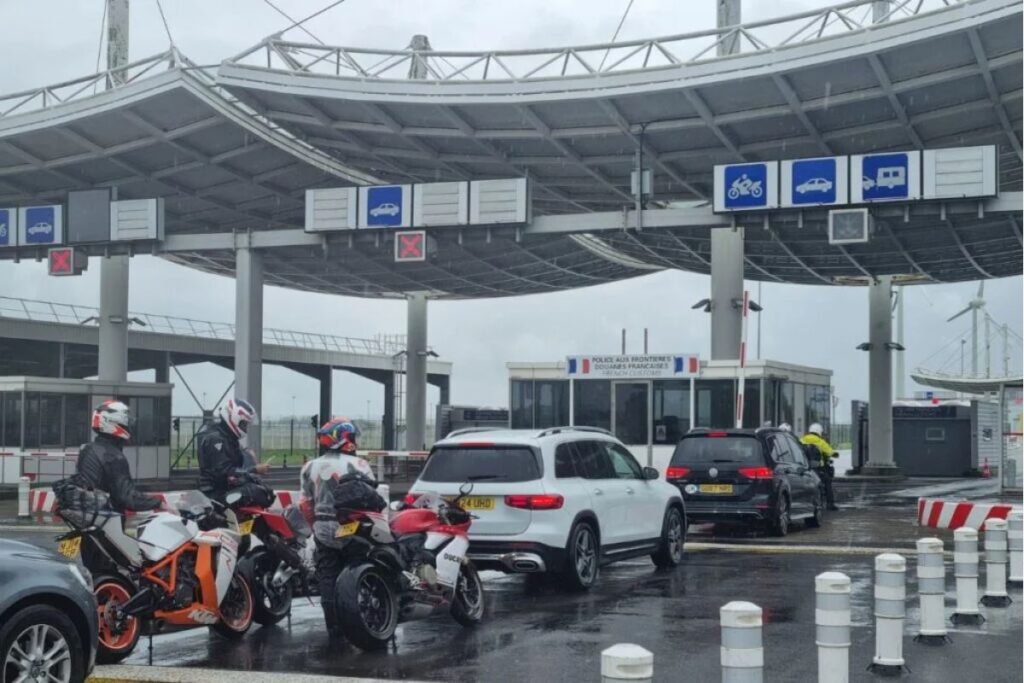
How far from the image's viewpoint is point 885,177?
2847 centimetres

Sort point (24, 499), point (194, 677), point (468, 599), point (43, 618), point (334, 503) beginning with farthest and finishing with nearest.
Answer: point (24, 499) < point (468, 599) < point (334, 503) < point (194, 677) < point (43, 618)

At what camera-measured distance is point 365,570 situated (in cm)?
970

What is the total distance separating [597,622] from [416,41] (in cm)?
2573

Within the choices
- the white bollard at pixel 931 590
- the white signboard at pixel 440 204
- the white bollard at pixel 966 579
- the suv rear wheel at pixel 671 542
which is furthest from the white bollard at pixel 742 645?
the white signboard at pixel 440 204

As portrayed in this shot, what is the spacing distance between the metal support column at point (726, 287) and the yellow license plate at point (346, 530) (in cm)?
2625

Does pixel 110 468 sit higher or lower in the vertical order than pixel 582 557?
higher

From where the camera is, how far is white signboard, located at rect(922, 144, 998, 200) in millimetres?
27609

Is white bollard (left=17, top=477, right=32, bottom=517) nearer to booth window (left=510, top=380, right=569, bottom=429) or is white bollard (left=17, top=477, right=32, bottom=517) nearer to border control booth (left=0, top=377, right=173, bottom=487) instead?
border control booth (left=0, top=377, right=173, bottom=487)

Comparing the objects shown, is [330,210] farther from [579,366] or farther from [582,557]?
[582,557]

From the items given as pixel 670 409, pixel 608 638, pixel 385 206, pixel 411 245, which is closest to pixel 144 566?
pixel 608 638

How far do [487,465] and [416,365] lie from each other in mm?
46632

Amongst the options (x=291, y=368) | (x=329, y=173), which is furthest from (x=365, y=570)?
(x=291, y=368)

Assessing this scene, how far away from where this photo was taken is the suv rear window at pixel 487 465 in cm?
1271

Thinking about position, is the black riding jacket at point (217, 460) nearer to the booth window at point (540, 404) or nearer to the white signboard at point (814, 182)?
the booth window at point (540, 404)
